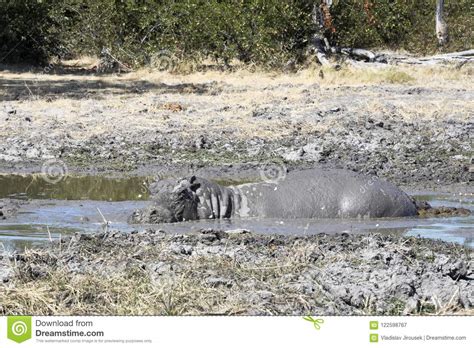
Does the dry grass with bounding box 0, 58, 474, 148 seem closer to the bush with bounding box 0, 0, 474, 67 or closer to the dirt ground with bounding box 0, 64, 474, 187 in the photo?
the dirt ground with bounding box 0, 64, 474, 187

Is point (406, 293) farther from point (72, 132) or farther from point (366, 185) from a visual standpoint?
point (72, 132)

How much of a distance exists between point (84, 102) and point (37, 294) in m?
13.4

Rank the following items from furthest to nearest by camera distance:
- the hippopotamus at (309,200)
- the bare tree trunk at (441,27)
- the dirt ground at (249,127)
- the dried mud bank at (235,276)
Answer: the bare tree trunk at (441,27), the dirt ground at (249,127), the hippopotamus at (309,200), the dried mud bank at (235,276)

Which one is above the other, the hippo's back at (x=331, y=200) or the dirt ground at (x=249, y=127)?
the hippo's back at (x=331, y=200)

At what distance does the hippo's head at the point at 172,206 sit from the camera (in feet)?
34.7

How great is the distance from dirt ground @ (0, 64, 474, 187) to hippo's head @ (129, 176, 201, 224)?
304cm

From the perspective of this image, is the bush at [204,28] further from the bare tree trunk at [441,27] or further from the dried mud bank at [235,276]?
the dried mud bank at [235,276]

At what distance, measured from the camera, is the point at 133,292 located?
6.77 metres

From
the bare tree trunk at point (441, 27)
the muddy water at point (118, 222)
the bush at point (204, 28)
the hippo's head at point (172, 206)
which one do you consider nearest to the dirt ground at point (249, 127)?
the muddy water at point (118, 222)

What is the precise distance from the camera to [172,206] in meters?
10.7

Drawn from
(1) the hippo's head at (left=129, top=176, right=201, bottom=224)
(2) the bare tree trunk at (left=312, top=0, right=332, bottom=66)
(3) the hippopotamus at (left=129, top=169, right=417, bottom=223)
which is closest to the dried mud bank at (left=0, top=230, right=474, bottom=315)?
(1) the hippo's head at (left=129, top=176, right=201, bottom=224)

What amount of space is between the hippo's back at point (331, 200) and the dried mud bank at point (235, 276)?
1895 millimetres

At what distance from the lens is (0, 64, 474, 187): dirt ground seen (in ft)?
47.9

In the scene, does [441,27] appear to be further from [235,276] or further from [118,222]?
[235,276]
